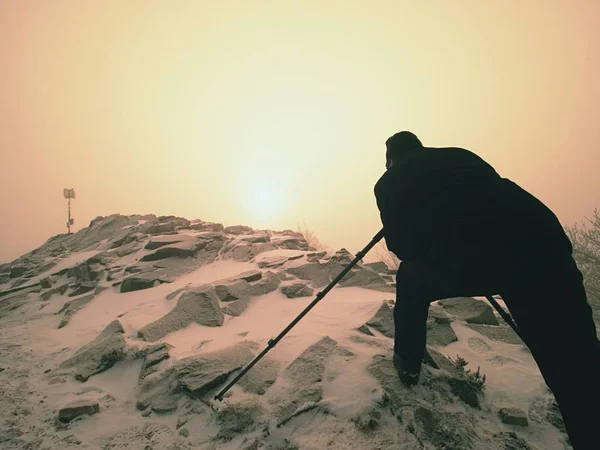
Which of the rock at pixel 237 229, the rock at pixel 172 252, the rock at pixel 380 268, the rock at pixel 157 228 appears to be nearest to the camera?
the rock at pixel 380 268

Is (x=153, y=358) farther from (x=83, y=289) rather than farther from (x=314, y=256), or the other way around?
(x=83, y=289)

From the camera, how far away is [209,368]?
4547 mm

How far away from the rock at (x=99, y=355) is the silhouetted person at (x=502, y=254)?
5.05 meters

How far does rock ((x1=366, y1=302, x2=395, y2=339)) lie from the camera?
17.9ft

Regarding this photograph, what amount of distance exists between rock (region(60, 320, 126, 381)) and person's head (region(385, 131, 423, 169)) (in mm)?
5380

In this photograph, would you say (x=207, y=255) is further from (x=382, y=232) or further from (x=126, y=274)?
(x=382, y=232)

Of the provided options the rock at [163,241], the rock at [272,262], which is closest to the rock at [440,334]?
the rock at [272,262]

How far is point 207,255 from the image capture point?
11320mm

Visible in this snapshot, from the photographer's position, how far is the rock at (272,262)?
9.95 m

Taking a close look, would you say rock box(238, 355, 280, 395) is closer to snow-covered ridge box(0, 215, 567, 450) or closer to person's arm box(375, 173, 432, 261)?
snow-covered ridge box(0, 215, 567, 450)

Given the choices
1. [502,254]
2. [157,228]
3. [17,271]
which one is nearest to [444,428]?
[502,254]

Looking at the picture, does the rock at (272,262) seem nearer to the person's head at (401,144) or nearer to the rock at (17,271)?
the person's head at (401,144)

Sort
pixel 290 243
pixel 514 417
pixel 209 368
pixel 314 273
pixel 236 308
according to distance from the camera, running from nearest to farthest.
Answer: pixel 514 417, pixel 209 368, pixel 236 308, pixel 314 273, pixel 290 243

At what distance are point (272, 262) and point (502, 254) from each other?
26.9 feet
